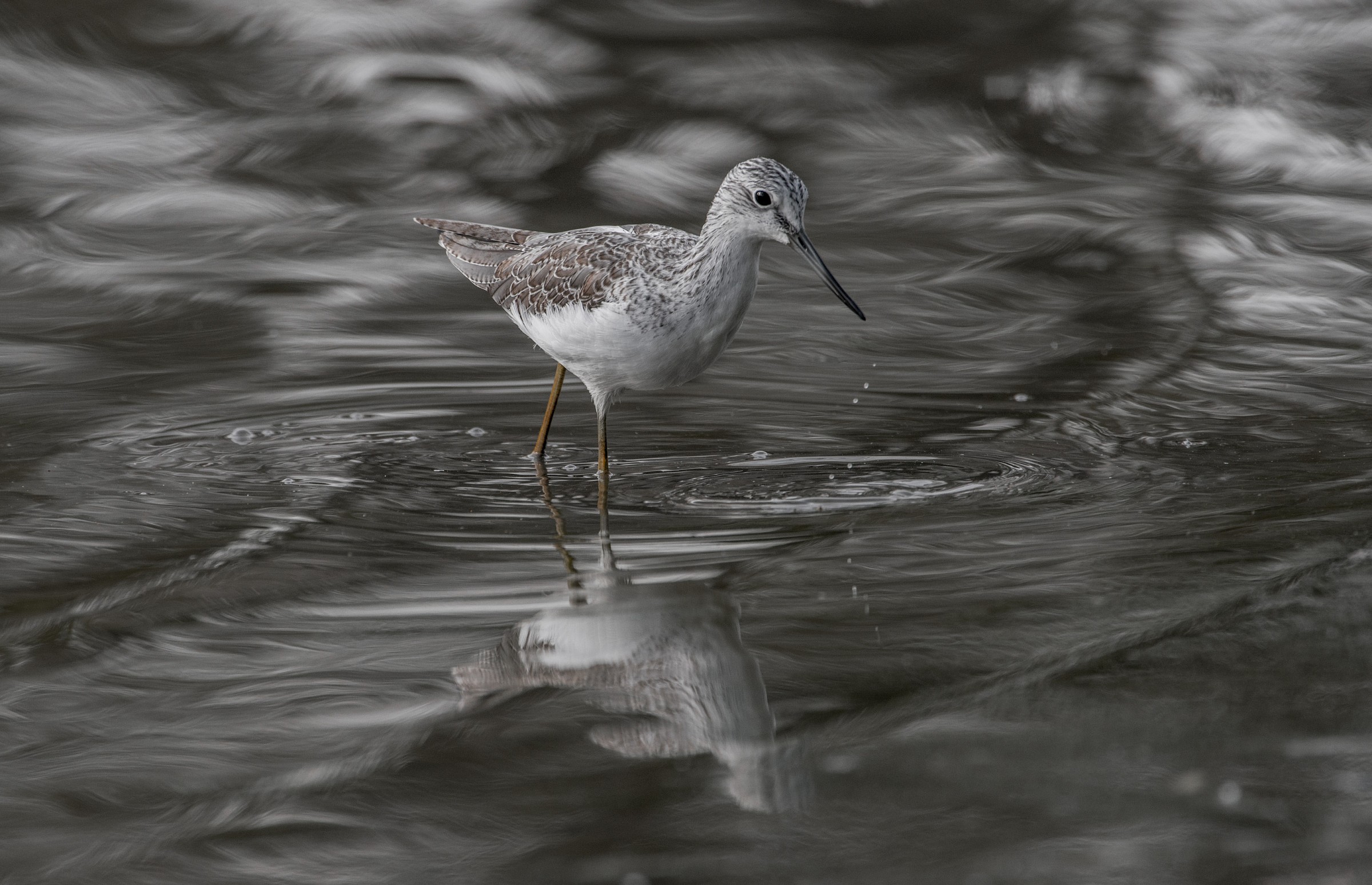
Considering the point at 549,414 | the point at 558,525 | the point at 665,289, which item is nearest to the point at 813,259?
the point at 665,289

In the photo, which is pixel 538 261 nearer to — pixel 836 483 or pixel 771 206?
pixel 771 206

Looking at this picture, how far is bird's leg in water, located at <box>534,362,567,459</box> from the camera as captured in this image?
747cm

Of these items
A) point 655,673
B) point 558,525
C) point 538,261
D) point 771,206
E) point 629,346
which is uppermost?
point 771,206

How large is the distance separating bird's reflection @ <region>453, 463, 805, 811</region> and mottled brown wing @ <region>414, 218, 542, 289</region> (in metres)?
2.67

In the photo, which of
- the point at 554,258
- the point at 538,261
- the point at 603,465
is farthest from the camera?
the point at 538,261

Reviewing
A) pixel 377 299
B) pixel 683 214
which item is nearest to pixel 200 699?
pixel 377 299

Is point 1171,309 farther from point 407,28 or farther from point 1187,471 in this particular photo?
point 407,28

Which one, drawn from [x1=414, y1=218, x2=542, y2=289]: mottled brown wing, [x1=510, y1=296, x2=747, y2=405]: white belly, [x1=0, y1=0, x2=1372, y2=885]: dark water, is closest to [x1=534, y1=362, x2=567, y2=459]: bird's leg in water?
[x1=0, y1=0, x2=1372, y2=885]: dark water

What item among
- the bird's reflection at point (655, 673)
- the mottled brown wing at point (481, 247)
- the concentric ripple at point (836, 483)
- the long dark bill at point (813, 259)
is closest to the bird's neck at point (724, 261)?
the long dark bill at point (813, 259)

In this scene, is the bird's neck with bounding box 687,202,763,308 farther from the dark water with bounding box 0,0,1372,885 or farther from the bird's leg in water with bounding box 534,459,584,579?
the bird's leg in water with bounding box 534,459,584,579

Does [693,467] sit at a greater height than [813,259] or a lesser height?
lesser

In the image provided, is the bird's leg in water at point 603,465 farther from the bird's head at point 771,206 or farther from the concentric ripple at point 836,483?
the bird's head at point 771,206

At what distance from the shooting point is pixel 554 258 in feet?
24.0

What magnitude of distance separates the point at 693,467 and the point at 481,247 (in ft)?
6.36
